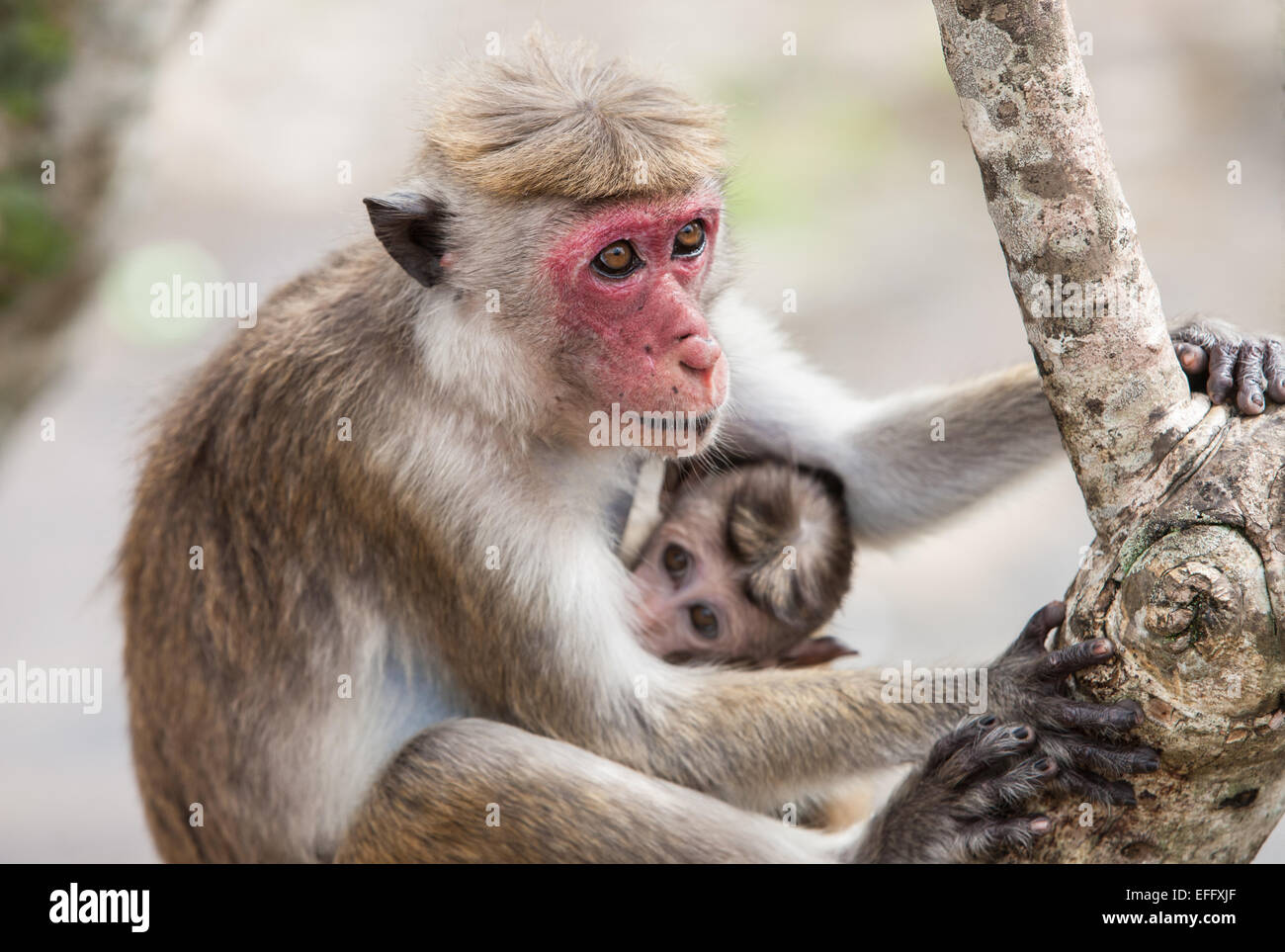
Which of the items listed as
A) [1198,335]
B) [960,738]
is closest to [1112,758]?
[960,738]

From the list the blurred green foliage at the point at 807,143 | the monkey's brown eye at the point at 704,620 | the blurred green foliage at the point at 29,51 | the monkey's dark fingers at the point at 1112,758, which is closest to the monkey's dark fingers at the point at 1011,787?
the monkey's dark fingers at the point at 1112,758

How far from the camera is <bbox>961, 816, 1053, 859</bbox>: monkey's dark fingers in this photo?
185 inches

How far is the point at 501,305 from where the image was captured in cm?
570

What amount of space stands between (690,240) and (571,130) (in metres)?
0.66

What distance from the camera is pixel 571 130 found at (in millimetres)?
5531

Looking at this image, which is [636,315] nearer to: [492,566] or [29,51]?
[492,566]

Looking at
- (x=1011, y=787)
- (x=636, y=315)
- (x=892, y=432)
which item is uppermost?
(x=636, y=315)

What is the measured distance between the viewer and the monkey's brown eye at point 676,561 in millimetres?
7051

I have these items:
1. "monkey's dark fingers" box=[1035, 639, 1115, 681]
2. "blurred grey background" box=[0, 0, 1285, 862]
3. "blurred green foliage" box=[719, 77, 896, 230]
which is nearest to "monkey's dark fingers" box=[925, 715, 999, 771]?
"monkey's dark fingers" box=[1035, 639, 1115, 681]

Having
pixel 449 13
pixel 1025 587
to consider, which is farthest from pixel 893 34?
pixel 1025 587

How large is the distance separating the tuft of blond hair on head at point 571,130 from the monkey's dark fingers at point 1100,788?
272cm

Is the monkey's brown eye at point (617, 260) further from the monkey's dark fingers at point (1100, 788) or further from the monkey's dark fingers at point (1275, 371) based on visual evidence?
the monkey's dark fingers at point (1100, 788)

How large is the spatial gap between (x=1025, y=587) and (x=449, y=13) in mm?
15082

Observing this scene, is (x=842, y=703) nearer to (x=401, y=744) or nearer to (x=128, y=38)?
(x=401, y=744)
